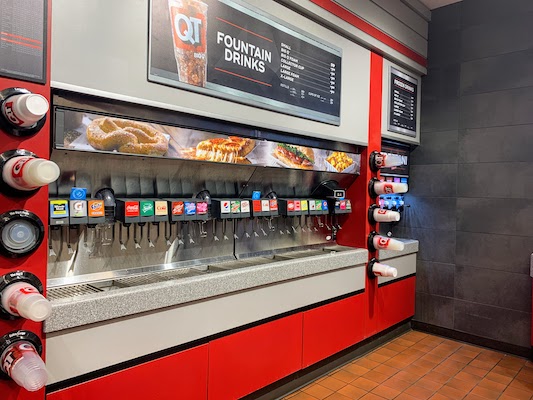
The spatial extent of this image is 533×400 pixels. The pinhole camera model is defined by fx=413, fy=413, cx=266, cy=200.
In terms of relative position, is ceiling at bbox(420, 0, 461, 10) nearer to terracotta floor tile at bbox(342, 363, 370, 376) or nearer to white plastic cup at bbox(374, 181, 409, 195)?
white plastic cup at bbox(374, 181, 409, 195)

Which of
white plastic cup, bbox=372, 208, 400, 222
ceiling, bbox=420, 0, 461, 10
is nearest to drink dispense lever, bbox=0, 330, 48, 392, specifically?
white plastic cup, bbox=372, 208, 400, 222

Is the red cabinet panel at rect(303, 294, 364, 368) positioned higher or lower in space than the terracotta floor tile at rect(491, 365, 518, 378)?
higher

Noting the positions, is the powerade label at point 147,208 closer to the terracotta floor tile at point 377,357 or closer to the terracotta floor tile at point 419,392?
the terracotta floor tile at point 419,392

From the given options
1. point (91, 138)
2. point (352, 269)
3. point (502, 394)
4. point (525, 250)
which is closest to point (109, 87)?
point (91, 138)

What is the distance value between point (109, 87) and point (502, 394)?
11.8ft

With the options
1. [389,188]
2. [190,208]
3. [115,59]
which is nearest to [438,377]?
[389,188]

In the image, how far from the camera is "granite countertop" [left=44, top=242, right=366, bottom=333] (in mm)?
1896

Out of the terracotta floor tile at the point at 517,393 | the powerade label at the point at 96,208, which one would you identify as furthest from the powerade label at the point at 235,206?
the terracotta floor tile at the point at 517,393

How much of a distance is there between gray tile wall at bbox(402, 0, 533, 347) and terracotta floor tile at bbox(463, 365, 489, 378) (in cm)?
64

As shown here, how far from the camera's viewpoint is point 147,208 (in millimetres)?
2363

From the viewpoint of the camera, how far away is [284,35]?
10.1 feet

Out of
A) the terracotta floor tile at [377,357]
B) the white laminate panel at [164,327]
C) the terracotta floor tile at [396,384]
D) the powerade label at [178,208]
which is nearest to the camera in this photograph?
the white laminate panel at [164,327]

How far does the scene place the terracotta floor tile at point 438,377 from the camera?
3.46 m

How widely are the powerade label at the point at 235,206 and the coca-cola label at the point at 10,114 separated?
1.44 metres
